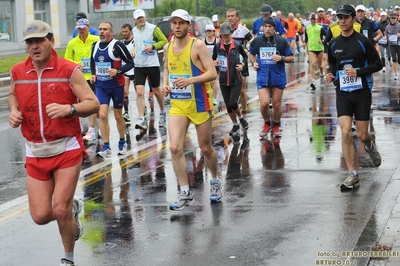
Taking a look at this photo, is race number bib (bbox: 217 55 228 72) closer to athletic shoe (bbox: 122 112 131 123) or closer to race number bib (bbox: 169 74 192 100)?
athletic shoe (bbox: 122 112 131 123)

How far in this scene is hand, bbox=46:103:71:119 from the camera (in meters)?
6.56

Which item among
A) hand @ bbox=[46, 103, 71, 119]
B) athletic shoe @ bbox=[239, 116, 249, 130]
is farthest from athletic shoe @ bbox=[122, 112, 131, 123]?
hand @ bbox=[46, 103, 71, 119]

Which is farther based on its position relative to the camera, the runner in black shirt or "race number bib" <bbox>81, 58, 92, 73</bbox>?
"race number bib" <bbox>81, 58, 92, 73</bbox>

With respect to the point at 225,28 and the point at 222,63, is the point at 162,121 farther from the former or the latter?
the point at 225,28

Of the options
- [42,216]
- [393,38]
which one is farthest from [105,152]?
[393,38]

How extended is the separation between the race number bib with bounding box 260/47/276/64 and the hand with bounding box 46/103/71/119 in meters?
7.57

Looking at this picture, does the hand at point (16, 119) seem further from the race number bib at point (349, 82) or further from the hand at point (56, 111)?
the race number bib at point (349, 82)

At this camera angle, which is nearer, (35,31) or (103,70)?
(35,31)

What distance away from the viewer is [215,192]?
30.6 feet

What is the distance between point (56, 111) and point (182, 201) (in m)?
2.78

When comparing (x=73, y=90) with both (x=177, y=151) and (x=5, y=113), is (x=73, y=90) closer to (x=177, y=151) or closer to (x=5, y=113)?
(x=177, y=151)

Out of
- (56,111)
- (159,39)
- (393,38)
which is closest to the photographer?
(56,111)

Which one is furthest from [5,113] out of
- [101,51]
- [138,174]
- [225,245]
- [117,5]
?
[117,5]

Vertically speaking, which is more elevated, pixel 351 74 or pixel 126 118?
pixel 351 74
